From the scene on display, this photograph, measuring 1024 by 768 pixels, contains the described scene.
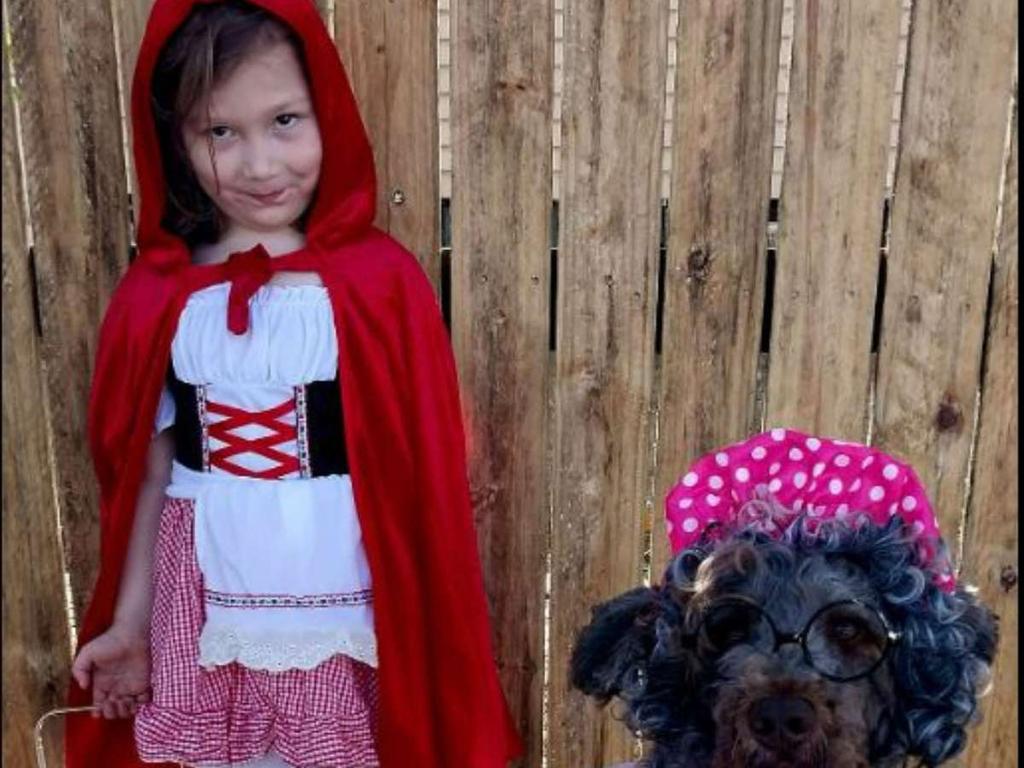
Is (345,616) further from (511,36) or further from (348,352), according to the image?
(511,36)

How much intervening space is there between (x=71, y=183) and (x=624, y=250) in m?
1.06

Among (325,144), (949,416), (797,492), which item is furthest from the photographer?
(949,416)

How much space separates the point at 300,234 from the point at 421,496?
1.63ft

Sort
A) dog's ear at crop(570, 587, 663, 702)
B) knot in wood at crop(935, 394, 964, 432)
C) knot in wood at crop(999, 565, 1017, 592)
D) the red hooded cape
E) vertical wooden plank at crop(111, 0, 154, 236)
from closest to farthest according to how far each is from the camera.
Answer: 1. dog's ear at crop(570, 587, 663, 702)
2. the red hooded cape
3. vertical wooden plank at crop(111, 0, 154, 236)
4. knot in wood at crop(935, 394, 964, 432)
5. knot in wood at crop(999, 565, 1017, 592)

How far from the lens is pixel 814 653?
1705 mm

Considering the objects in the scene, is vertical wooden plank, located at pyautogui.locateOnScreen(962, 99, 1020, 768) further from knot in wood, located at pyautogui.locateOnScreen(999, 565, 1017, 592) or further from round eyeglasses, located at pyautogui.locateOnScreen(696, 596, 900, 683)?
round eyeglasses, located at pyautogui.locateOnScreen(696, 596, 900, 683)

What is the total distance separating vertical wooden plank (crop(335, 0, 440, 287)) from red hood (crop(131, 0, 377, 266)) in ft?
0.85

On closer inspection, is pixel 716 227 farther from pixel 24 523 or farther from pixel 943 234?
pixel 24 523

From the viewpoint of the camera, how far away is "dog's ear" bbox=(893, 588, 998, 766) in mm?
1741

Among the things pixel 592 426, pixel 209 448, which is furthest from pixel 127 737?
pixel 592 426

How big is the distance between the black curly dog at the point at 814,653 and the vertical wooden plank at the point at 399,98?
1.03m

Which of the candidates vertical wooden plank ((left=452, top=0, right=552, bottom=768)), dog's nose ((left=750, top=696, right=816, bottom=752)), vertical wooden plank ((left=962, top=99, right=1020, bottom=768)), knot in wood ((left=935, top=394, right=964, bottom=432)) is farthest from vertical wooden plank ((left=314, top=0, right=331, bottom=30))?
dog's nose ((left=750, top=696, right=816, bottom=752))

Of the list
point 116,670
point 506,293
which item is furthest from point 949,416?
point 116,670

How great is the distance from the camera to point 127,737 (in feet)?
8.35
